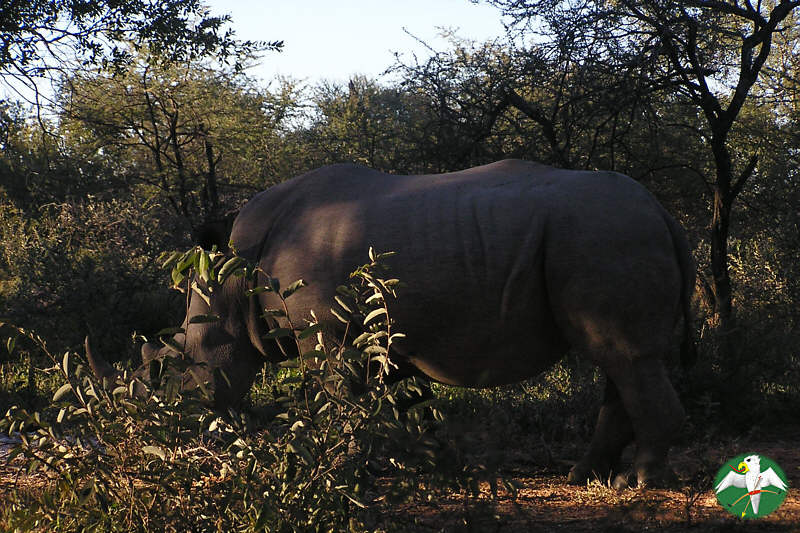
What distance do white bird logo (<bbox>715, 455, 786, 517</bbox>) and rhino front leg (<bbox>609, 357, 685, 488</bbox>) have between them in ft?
0.99

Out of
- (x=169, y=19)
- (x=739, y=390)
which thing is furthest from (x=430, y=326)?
(x=169, y=19)

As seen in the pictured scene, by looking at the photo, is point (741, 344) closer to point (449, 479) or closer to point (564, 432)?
point (564, 432)

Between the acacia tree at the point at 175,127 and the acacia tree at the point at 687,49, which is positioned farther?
the acacia tree at the point at 175,127

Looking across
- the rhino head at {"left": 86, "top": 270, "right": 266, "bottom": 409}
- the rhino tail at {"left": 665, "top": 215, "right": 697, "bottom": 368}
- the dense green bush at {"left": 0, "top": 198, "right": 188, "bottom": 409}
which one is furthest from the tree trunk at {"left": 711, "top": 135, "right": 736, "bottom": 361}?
the dense green bush at {"left": 0, "top": 198, "right": 188, "bottom": 409}

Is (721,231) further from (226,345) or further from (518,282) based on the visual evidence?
(226,345)

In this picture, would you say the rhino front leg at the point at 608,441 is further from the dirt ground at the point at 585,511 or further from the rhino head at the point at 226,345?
the rhino head at the point at 226,345

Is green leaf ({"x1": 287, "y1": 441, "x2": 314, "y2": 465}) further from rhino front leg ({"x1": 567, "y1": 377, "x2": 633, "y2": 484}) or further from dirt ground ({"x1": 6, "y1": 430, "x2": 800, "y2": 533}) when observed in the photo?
rhino front leg ({"x1": 567, "y1": 377, "x2": 633, "y2": 484})

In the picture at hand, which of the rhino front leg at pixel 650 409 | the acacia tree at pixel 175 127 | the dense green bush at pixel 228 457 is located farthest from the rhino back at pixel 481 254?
the acacia tree at pixel 175 127

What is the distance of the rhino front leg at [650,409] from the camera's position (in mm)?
4039

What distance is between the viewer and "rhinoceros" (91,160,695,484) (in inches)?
158

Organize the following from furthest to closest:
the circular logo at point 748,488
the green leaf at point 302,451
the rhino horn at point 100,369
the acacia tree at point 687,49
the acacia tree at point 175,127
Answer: the acacia tree at point 175,127 → the acacia tree at point 687,49 → the rhino horn at point 100,369 → the circular logo at point 748,488 → the green leaf at point 302,451

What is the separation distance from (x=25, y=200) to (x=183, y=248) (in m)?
9.39

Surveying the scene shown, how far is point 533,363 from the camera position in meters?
4.26

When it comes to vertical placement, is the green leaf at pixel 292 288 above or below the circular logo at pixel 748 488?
above
